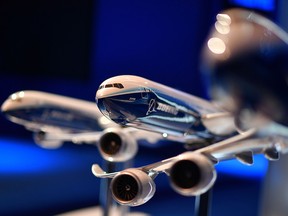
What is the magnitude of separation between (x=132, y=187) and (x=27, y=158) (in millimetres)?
5005

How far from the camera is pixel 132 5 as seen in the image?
15.0ft

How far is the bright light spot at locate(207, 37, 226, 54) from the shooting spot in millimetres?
1311

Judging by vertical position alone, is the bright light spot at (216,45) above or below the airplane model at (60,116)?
above

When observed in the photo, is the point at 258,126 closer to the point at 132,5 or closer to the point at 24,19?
the point at 132,5

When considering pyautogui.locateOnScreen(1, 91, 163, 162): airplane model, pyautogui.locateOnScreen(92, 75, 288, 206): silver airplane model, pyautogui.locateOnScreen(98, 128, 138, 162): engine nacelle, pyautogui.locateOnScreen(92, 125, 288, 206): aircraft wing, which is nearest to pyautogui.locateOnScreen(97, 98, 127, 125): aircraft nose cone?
pyautogui.locateOnScreen(92, 75, 288, 206): silver airplane model

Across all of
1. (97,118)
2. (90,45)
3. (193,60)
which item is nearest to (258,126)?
(97,118)

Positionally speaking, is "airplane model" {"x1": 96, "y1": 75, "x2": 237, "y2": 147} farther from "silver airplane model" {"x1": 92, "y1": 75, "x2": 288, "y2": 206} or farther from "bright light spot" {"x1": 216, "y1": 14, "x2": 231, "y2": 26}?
"bright light spot" {"x1": 216, "y1": 14, "x2": 231, "y2": 26}

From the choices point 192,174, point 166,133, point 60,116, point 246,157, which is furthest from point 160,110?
point 60,116

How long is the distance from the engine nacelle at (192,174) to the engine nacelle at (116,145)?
2.55 ft

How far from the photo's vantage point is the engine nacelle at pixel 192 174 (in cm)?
157

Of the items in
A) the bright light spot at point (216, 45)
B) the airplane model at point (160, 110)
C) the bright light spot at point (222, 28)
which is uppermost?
the bright light spot at point (222, 28)

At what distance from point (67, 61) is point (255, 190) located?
9.02 feet

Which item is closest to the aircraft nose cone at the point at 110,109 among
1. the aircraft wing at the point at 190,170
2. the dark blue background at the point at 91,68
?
the aircraft wing at the point at 190,170

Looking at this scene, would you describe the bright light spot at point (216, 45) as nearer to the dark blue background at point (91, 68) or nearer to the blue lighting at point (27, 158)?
the dark blue background at point (91, 68)
